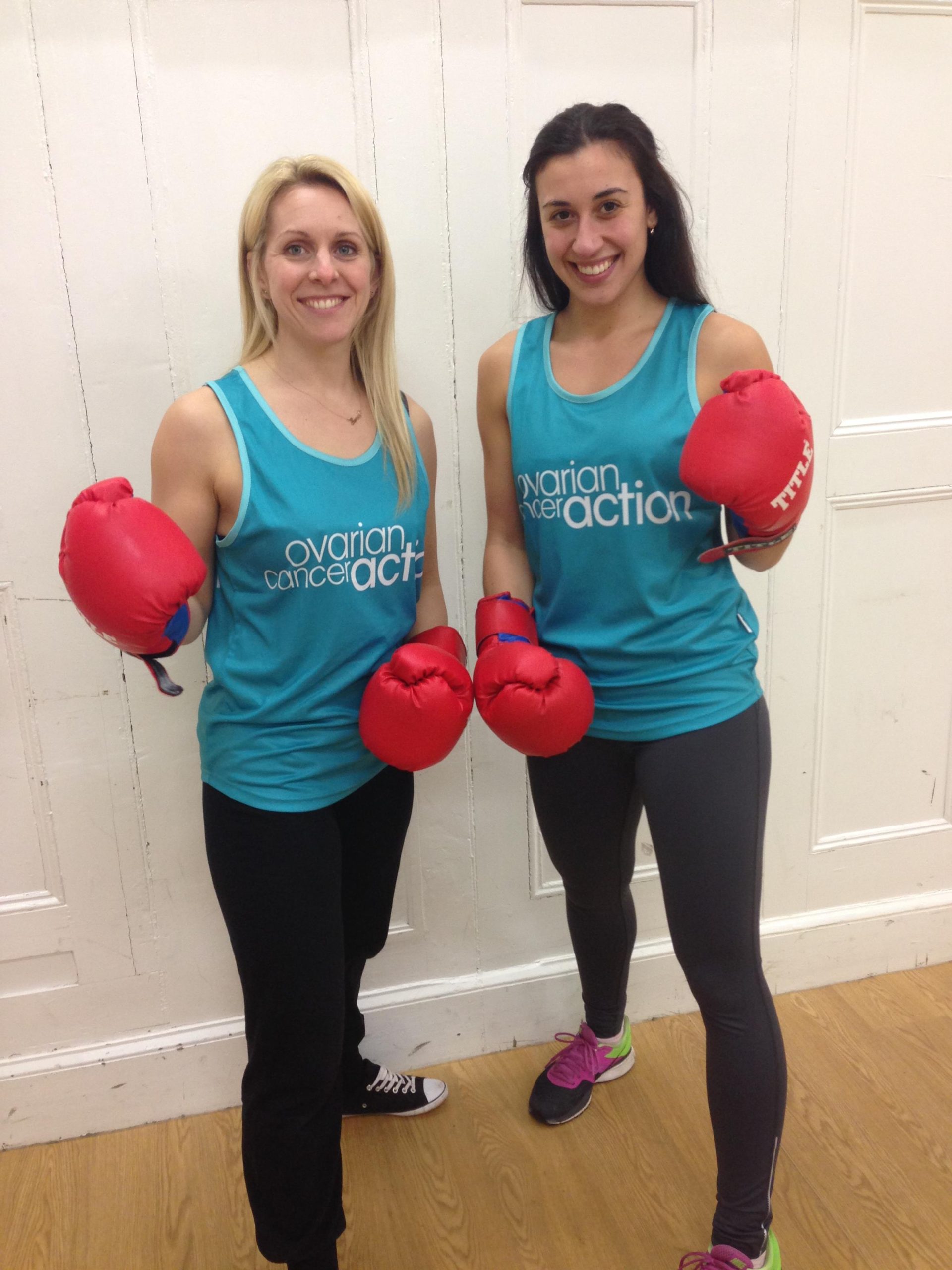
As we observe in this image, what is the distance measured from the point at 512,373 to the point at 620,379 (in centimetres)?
17

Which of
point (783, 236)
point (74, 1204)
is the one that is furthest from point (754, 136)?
point (74, 1204)

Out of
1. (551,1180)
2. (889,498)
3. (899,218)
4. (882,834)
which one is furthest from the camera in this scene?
(882,834)

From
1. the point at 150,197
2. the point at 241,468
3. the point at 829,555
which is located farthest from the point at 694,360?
the point at 150,197

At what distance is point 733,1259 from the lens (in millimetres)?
1362

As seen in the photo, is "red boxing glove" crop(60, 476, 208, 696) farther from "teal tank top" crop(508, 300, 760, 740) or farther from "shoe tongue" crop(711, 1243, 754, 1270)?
"shoe tongue" crop(711, 1243, 754, 1270)

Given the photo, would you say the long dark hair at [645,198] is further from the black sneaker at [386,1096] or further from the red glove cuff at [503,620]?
the black sneaker at [386,1096]

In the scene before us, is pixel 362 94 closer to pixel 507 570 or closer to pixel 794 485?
pixel 507 570

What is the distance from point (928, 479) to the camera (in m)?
1.88

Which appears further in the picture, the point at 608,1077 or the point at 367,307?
the point at 608,1077

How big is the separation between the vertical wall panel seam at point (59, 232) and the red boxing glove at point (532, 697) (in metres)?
0.74

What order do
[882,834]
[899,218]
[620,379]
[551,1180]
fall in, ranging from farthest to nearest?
[882,834] < [899,218] < [551,1180] < [620,379]

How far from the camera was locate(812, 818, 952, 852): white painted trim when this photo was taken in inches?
81.0

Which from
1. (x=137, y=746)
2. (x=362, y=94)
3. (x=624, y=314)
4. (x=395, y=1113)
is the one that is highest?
(x=362, y=94)

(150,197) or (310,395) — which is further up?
(150,197)
